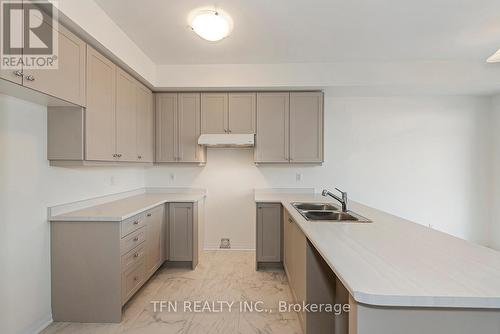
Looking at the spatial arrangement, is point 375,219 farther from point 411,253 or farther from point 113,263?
point 113,263

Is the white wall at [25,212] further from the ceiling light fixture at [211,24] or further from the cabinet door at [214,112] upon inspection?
the cabinet door at [214,112]

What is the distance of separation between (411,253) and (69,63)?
2548mm

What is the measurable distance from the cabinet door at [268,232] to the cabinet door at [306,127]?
769mm

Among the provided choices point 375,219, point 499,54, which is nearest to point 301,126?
point 375,219

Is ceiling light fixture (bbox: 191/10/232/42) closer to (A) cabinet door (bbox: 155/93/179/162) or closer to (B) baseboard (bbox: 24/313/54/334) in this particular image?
(A) cabinet door (bbox: 155/93/179/162)

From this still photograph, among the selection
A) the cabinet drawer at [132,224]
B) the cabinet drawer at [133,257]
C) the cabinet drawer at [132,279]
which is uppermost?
the cabinet drawer at [132,224]

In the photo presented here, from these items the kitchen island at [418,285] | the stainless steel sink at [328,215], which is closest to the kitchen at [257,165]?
the kitchen island at [418,285]

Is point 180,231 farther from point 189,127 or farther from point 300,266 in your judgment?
point 300,266

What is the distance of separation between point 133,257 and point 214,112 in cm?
204

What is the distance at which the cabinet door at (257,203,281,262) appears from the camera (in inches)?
121

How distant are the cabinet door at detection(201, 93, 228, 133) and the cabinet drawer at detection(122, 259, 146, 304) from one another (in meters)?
1.84

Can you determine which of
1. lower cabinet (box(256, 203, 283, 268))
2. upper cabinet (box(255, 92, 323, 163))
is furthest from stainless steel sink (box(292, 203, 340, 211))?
upper cabinet (box(255, 92, 323, 163))

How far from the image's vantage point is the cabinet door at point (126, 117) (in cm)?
257

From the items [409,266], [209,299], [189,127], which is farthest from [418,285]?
[189,127]
